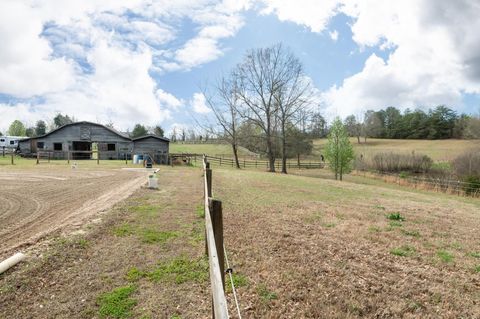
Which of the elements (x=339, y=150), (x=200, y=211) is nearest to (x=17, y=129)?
(x=339, y=150)

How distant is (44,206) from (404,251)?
9.54m

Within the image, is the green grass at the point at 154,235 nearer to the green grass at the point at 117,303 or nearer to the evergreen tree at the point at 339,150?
the green grass at the point at 117,303

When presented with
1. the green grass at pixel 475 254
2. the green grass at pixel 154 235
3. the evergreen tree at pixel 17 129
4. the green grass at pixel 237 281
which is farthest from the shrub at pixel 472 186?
the evergreen tree at pixel 17 129

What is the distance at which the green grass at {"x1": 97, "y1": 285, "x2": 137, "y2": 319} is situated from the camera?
11.8 feet

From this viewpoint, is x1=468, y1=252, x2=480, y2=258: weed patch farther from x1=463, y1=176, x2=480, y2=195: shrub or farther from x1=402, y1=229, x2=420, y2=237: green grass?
x1=463, y1=176, x2=480, y2=195: shrub

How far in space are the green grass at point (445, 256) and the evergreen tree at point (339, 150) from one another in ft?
90.2

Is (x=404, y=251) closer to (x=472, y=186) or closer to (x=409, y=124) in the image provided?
(x=472, y=186)

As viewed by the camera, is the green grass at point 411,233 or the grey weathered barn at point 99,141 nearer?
the green grass at point 411,233

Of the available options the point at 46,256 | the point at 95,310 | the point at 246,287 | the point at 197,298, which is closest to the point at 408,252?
the point at 246,287

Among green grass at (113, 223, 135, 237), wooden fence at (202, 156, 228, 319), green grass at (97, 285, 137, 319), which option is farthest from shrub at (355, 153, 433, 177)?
wooden fence at (202, 156, 228, 319)

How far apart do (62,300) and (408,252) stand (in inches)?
226

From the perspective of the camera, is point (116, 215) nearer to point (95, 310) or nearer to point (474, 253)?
point (95, 310)

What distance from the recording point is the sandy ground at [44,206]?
6289 mm

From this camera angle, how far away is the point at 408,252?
566 cm
